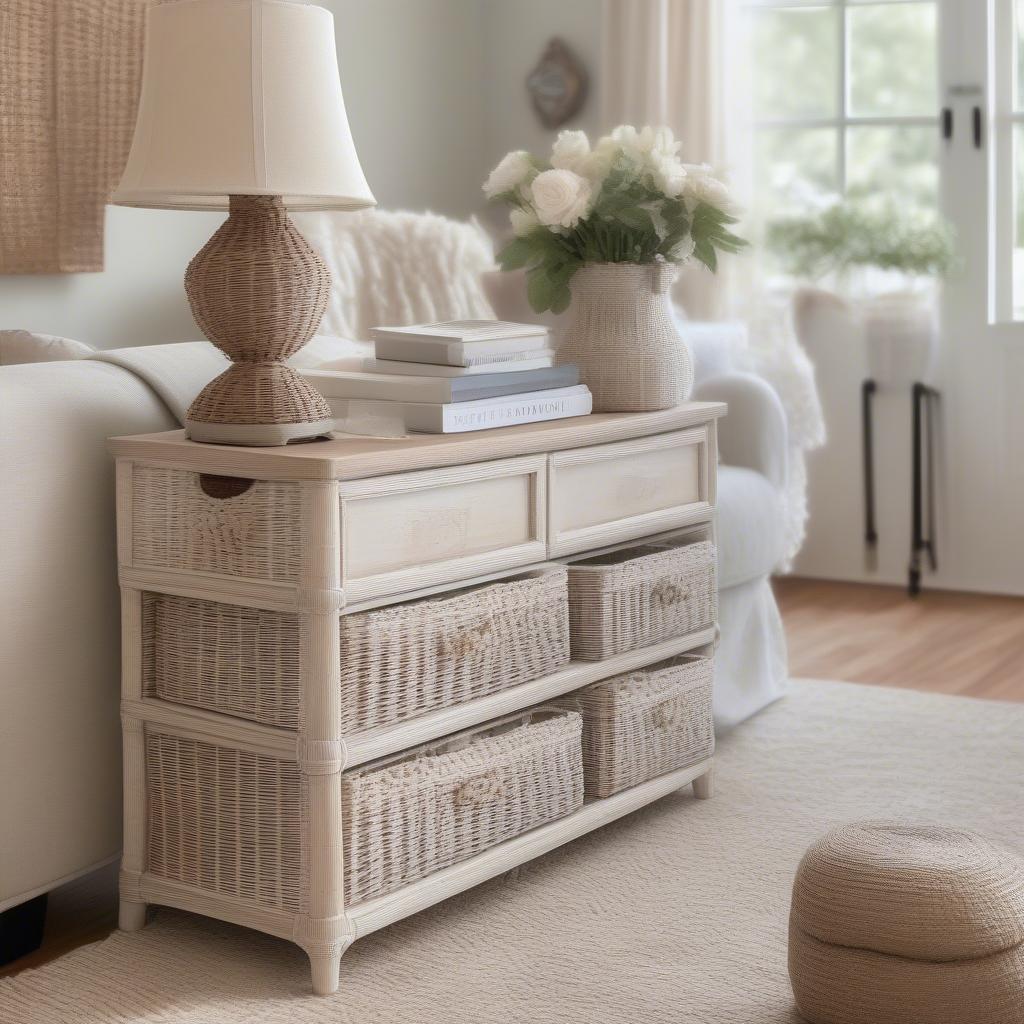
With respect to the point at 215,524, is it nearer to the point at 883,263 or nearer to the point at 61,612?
the point at 61,612

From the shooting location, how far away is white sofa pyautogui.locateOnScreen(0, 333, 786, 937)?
6.30 ft

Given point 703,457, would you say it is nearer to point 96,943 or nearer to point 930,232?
point 96,943

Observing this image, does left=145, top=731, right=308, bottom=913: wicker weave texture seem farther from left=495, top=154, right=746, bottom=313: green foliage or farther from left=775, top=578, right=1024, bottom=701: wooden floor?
left=775, top=578, right=1024, bottom=701: wooden floor

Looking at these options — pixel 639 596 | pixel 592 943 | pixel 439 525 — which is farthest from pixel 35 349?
pixel 592 943

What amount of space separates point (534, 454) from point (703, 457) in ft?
1.64

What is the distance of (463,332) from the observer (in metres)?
2.20

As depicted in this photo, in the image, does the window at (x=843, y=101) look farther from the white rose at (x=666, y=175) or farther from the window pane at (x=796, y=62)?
the white rose at (x=666, y=175)

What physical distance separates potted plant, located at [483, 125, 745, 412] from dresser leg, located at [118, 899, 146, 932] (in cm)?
101

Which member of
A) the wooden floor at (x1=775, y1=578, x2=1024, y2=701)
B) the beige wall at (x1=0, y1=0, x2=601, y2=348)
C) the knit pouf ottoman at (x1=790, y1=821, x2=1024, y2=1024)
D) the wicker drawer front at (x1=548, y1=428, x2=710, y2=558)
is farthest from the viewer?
the wooden floor at (x1=775, y1=578, x2=1024, y2=701)

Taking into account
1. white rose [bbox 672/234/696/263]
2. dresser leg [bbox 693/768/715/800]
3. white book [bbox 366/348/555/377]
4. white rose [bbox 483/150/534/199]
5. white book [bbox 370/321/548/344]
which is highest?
white rose [bbox 483/150/534/199]

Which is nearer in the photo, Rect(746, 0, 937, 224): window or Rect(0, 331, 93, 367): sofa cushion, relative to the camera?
Rect(0, 331, 93, 367): sofa cushion

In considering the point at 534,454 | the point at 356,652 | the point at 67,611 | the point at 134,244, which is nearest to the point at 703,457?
the point at 534,454

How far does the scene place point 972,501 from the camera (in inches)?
171

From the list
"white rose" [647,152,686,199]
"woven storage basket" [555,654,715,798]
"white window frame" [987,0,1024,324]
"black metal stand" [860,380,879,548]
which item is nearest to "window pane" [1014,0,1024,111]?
"white window frame" [987,0,1024,324]
